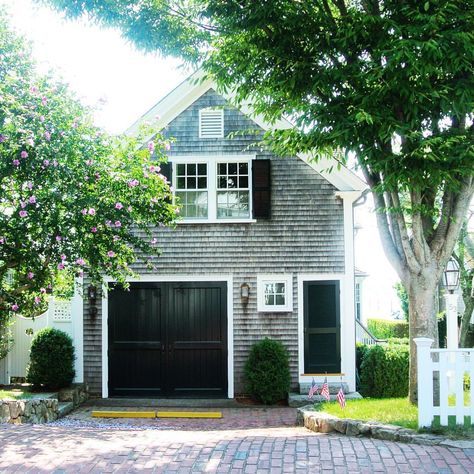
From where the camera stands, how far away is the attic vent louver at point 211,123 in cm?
1438

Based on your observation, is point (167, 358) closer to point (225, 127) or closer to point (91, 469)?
point (225, 127)

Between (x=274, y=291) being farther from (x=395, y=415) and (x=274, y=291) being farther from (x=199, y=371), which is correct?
(x=395, y=415)

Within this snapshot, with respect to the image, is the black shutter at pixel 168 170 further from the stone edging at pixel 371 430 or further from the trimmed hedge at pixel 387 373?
the stone edging at pixel 371 430

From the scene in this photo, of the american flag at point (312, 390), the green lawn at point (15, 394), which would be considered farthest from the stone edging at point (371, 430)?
the green lawn at point (15, 394)

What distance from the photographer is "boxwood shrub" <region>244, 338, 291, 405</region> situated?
1330cm

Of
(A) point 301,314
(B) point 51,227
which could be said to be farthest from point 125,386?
(B) point 51,227

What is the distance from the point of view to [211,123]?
14406 millimetres

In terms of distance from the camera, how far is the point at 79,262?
10.6 meters

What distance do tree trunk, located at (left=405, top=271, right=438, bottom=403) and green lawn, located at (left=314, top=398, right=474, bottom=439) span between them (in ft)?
1.61

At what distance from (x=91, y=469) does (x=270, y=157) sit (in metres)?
9.04

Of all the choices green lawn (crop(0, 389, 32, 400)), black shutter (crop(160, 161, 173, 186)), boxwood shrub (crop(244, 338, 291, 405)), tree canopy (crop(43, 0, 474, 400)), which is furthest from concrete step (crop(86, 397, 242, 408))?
tree canopy (crop(43, 0, 474, 400))

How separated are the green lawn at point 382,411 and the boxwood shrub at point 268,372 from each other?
291cm

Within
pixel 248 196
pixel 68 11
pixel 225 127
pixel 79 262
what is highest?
pixel 68 11

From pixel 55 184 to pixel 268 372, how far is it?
5.79 m
